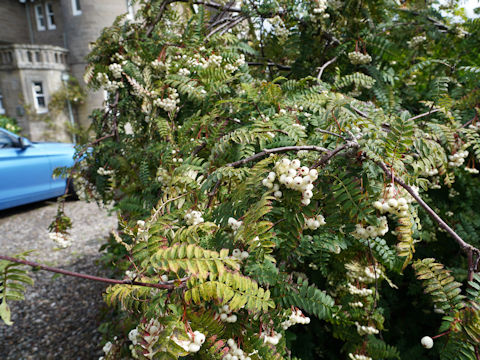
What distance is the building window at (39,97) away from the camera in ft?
49.5

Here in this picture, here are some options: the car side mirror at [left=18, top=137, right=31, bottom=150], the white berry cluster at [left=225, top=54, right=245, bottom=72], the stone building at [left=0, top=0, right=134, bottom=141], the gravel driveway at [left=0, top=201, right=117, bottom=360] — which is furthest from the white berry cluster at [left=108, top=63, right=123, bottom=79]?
the stone building at [left=0, top=0, right=134, bottom=141]

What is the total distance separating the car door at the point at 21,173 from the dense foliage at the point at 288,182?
13.2 ft

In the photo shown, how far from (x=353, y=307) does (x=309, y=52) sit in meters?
1.90

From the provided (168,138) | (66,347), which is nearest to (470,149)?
(168,138)

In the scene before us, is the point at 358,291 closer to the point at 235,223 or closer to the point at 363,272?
the point at 363,272

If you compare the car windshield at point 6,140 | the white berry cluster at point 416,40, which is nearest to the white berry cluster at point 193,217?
the white berry cluster at point 416,40

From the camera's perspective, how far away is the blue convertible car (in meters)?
6.16

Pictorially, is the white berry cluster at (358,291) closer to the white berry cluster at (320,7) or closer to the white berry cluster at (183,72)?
the white berry cluster at (183,72)

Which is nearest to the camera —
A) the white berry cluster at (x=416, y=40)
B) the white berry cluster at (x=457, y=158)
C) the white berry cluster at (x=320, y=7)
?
the white berry cluster at (x=457, y=158)

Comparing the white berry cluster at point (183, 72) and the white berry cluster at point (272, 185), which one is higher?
the white berry cluster at point (183, 72)

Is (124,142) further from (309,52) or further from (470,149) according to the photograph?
(470,149)

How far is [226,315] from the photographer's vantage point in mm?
1126

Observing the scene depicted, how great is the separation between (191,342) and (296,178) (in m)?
0.56

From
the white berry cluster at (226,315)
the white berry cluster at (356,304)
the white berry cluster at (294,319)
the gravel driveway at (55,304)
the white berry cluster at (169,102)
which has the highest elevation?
the white berry cluster at (169,102)
